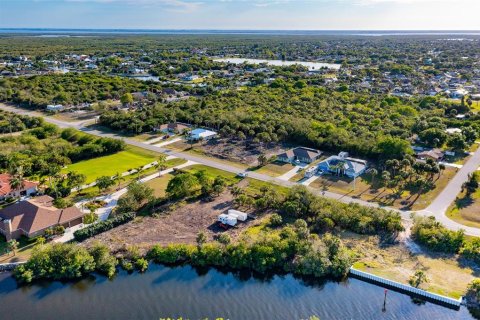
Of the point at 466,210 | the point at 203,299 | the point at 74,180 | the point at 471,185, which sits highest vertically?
the point at 74,180

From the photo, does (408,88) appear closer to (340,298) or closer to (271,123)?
(271,123)

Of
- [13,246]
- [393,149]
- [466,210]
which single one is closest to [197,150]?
[393,149]

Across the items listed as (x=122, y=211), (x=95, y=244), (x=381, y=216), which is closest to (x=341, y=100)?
(x=381, y=216)

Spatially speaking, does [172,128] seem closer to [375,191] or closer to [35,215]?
[35,215]

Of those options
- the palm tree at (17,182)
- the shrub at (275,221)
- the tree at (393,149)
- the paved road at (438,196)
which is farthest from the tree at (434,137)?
the palm tree at (17,182)

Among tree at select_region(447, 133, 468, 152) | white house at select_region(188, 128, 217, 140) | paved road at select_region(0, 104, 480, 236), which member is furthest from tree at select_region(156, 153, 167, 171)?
tree at select_region(447, 133, 468, 152)
